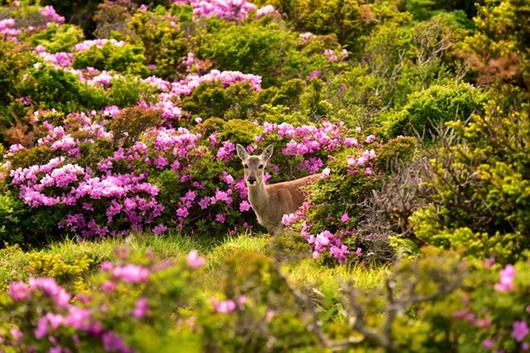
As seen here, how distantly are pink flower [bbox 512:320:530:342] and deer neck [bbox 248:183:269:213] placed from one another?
6019 mm

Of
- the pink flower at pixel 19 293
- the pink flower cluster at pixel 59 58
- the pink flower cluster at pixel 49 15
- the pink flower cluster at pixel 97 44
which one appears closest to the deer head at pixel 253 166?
the pink flower at pixel 19 293

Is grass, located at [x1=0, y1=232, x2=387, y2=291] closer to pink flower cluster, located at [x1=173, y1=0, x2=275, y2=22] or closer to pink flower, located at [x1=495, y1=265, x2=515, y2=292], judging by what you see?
pink flower, located at [x1=495, y1=265, x2=515, y2=292]

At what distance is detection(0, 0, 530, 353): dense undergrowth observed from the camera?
4.45 metres

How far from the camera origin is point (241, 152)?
412 inches

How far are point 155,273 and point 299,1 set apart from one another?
15660 mm

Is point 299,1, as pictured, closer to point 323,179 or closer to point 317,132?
point 317,132

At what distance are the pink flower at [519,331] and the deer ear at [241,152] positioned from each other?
6.28 m

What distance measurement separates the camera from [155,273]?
418 centimetres

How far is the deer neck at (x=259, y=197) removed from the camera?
10.2 m

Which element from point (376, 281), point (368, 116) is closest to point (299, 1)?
point (368, 116)

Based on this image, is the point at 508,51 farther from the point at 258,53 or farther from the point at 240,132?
the point at 258,53

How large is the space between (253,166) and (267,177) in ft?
3.64

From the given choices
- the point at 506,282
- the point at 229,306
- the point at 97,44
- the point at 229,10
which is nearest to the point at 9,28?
the point at 97,44

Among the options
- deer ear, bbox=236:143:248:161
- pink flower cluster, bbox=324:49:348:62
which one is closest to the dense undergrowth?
pink flower cluster, bbox=324:49:348:62
